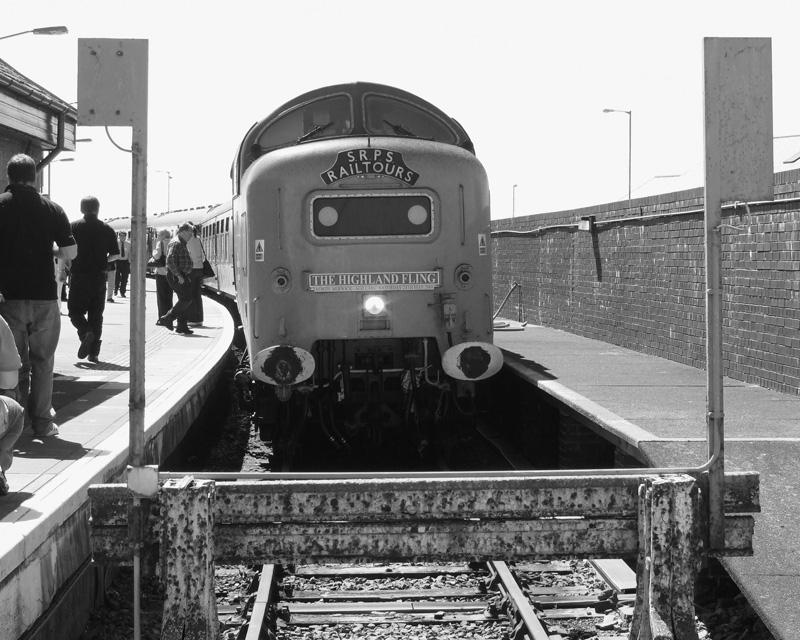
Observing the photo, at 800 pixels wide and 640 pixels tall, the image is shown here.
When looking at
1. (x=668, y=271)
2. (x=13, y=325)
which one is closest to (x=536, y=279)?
(x=668, y=271)

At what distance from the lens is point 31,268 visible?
7.62 m

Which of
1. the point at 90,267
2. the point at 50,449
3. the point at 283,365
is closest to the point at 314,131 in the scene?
the point at 283,365

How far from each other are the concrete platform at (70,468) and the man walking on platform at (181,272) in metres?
3.57

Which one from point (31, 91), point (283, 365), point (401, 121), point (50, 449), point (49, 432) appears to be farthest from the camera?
point (31, 91)

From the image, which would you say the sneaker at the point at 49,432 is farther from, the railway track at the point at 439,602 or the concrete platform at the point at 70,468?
the railway track at the point at 439,602

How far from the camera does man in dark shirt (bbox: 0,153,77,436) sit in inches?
298

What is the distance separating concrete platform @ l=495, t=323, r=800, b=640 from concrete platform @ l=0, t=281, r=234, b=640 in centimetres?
317

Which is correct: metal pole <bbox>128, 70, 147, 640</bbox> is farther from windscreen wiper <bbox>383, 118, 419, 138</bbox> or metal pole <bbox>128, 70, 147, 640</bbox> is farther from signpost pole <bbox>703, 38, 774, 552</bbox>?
windscreen wiper <bbox>383, 118, 419, 138</bbox>

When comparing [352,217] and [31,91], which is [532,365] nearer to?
[352,217]

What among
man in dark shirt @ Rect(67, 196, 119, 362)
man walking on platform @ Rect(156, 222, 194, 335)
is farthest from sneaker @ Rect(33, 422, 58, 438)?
man walking on platform @ Rect(156, 222, 194, 335)

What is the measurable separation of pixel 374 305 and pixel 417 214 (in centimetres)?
85

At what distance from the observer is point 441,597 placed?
21.8 feet

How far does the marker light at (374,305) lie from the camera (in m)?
9.56

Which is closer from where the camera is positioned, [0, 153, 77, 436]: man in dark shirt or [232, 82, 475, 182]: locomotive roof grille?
[0, 153, 77, 436]: man in dark shirt
